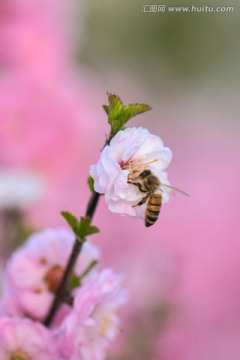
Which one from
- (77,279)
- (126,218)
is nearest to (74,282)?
(77,279)

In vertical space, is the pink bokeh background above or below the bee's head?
below

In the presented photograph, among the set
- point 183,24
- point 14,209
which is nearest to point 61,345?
point 14,209

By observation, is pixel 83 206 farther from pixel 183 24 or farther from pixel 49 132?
pixel 183 24

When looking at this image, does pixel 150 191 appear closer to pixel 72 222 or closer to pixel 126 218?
pixel 72 222

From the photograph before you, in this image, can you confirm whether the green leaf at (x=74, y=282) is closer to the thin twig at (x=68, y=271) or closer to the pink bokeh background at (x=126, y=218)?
the thin twig at (x=68, y=271)

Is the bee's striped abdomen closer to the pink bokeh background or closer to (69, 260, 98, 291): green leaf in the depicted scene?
(69, 260, 98, 291): green leaf

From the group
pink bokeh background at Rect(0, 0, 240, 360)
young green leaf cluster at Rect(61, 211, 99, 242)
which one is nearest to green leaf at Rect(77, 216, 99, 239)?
young green leaf cluster at Rect(61, 211, 99, 242)

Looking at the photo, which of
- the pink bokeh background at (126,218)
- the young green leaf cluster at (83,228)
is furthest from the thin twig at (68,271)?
the pink bokeh background at (126,218)
